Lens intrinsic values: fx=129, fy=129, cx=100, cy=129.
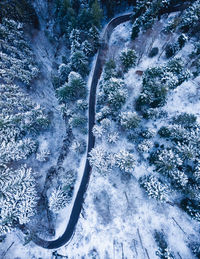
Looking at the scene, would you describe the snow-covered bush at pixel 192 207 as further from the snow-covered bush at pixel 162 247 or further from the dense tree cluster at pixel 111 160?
the dense tree cluster at pixel 111 160

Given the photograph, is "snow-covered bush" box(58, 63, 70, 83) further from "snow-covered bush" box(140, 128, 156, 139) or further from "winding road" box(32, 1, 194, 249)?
"snow-covered bush" box(140, 128, 156, 139)

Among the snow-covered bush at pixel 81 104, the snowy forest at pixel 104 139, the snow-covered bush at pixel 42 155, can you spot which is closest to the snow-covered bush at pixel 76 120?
the snowy forest at pixel 104 139

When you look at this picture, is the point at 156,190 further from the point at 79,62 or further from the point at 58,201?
the point at 79,62

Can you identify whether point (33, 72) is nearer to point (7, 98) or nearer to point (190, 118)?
point (7, 98)

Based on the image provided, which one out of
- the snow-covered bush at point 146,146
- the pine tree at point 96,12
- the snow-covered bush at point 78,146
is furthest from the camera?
the pine tree at point 96,12

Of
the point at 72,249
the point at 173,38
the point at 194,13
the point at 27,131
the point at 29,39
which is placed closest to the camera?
the point at 72,249

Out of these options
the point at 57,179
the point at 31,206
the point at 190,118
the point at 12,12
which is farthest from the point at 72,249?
the point at 12,12
